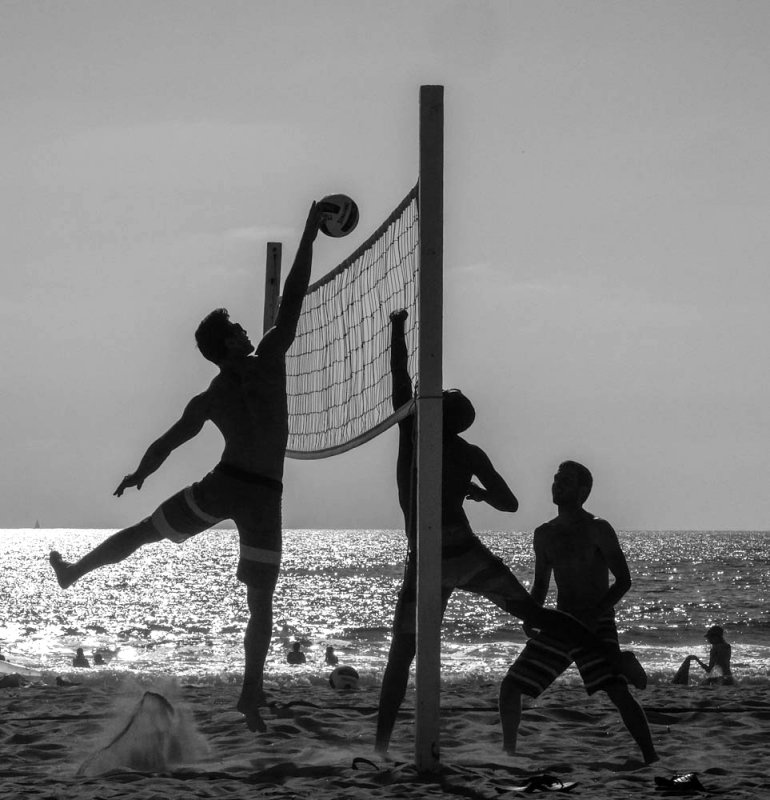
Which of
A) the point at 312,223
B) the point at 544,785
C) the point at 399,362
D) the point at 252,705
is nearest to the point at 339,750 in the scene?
the point at 252,705

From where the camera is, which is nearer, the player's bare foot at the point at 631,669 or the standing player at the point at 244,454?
Answer: the player's bare foot at the point at 631,669

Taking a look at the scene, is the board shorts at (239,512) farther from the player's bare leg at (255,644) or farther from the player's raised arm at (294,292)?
the player's raised arm at (294,292)

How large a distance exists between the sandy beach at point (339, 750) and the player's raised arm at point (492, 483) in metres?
1.07

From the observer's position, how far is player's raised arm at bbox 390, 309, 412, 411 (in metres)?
5.34

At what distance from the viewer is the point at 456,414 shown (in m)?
5.14

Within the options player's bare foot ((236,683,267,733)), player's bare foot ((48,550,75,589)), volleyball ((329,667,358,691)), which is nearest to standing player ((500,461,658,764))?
player's bare foot ((236,683,267,733))

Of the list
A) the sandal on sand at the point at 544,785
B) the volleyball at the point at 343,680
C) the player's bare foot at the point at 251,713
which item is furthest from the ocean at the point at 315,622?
the sandal on sand at the point at 544,785

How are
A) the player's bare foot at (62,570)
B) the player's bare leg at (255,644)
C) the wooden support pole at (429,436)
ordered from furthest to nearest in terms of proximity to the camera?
the player's bare leg at (255,644)
the player's bare foot at (62,570)
the wooden support pole at (429,436)

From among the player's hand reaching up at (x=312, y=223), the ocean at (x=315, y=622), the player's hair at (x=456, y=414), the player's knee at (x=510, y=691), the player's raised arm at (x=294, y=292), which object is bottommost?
the ocean at (x=315, y=622)

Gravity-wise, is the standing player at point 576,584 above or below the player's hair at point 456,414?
below

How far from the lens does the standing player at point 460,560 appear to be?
16.4 ft

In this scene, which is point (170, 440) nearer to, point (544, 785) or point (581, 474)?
A: point (581, 474)

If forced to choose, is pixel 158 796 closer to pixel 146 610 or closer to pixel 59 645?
pixel 59 645

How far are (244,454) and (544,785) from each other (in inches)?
79.8
